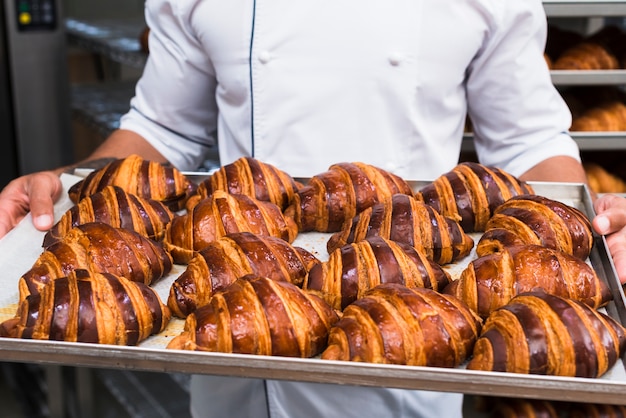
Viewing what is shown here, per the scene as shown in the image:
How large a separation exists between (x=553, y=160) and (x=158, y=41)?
3.42 feet

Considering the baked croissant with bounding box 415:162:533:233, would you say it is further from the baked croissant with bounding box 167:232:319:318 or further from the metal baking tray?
the metal baking tray

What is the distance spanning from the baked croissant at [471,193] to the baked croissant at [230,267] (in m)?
0.35

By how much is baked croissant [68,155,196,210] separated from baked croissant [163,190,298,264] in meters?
0.15

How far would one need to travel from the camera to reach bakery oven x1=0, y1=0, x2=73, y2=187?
11.5 ft

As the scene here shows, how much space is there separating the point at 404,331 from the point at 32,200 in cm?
85

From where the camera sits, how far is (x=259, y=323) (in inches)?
45.1

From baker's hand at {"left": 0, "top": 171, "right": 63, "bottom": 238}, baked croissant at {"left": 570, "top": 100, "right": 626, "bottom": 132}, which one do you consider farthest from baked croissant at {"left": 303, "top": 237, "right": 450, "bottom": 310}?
baked croissant at {"left": 570, "top": 100, "right": 626, "bottom": 132}

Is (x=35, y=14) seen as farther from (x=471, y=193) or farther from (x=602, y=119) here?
(x=471, y=193)

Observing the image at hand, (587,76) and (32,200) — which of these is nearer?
(32,200)

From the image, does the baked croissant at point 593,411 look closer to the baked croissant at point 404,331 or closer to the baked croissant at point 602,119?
the baked croissant at point 404,331

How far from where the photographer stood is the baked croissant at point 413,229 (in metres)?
1.42

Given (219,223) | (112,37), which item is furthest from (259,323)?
(112,37)

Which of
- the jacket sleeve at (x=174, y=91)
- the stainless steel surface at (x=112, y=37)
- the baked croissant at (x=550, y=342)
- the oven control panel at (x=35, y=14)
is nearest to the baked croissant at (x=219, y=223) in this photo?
the baked croissant at (x=550, y=342)

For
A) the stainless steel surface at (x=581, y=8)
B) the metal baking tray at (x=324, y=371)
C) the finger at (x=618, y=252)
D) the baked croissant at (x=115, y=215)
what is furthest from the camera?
the stainless steel surface at (x=581, y=8)
